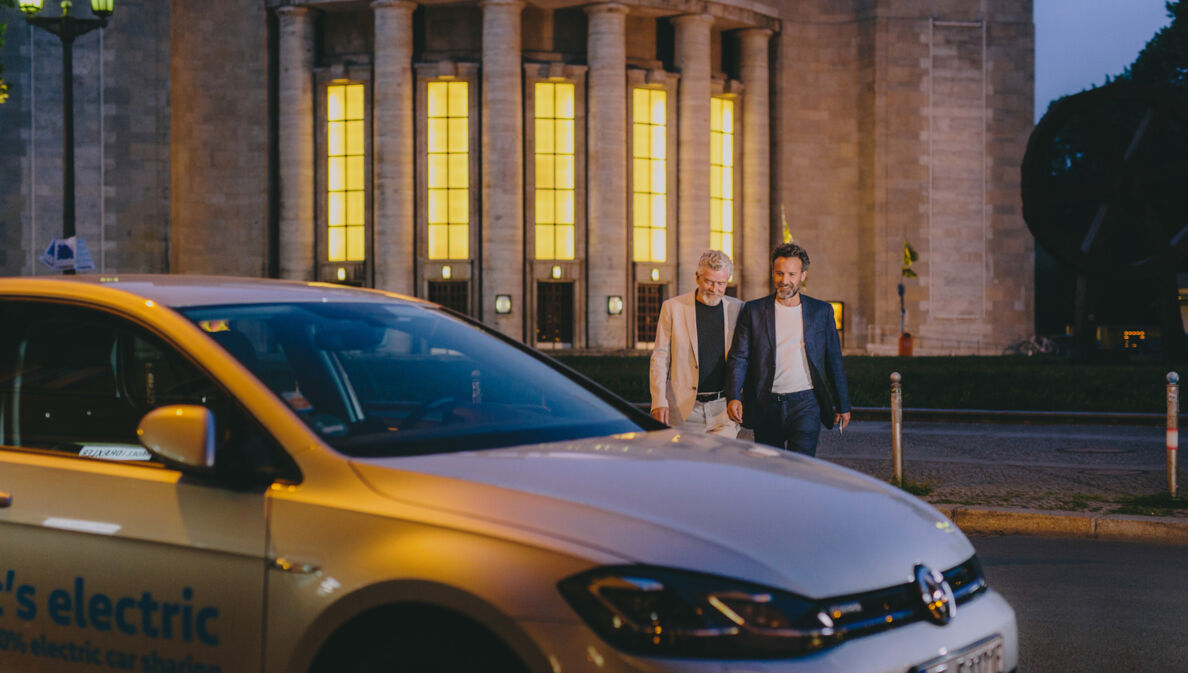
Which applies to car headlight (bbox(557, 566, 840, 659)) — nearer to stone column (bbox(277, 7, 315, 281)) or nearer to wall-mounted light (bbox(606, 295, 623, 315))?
wall-mounted light (bbox(606, 295, 623, 315))

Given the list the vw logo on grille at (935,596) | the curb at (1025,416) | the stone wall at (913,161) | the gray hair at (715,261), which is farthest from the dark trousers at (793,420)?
the stone wall at (913,161)

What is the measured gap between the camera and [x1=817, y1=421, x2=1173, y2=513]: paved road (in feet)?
35.9

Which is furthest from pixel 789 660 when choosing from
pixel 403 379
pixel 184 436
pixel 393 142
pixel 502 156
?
pixel 393 142

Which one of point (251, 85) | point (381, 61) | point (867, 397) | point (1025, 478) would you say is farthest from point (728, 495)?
point (251, 85)

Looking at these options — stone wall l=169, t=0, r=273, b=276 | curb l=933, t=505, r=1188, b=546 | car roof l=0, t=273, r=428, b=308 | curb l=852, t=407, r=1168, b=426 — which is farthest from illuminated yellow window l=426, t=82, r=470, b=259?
car roof l=0, t=273, r=428, b=308

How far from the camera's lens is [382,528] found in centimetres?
324

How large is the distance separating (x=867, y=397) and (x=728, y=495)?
20.7 meters

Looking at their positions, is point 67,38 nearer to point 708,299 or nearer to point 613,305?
point 708,299

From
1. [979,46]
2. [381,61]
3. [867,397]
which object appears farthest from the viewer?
[979,46]

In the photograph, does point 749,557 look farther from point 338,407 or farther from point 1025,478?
point 1025,478

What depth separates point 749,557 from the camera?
121 inches

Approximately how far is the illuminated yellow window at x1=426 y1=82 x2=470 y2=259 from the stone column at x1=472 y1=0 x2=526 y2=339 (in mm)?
1249

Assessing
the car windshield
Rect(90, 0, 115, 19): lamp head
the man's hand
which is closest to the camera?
the car windshield

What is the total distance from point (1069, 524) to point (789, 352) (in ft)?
10.6
